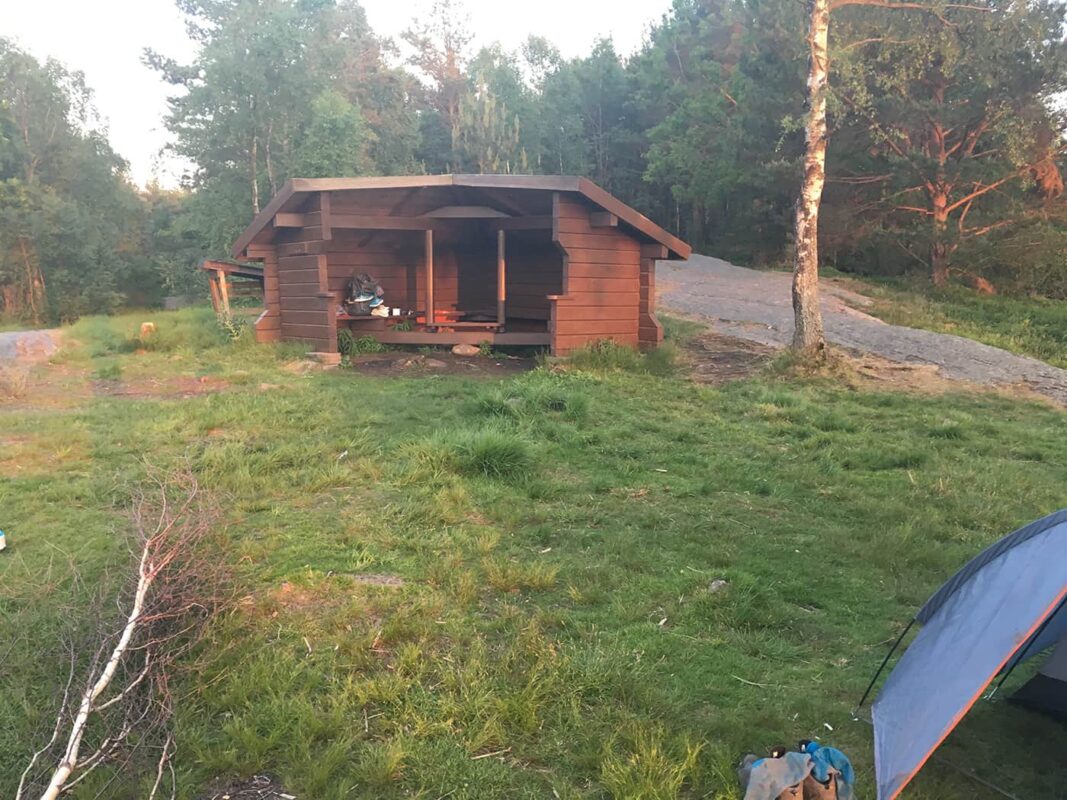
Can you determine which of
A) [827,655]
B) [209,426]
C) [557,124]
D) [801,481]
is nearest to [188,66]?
[557,124]

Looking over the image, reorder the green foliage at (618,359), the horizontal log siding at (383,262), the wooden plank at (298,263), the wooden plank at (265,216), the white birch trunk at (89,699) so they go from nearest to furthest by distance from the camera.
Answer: the white birch trunk at (89,699)
the green foliage at (618,359)
the wooden plank at (265,216)
the wooden plank at (298,263)
the horizontal log siding at (383,262)

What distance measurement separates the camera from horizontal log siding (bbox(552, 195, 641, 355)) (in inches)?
465

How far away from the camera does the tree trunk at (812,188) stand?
10484mm

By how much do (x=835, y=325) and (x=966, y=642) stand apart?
13.7 meters

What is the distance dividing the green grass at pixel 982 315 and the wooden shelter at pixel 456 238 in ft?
→ 21.6

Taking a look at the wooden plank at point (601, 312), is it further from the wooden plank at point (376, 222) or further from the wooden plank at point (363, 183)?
the wooden plank at point (376, 222)

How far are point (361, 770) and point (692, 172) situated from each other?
98.2ft

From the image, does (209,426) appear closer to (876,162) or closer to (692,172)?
(876,162)

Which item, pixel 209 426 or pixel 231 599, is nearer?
pixel 231 599

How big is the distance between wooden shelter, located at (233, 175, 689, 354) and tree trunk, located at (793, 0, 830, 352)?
216cm

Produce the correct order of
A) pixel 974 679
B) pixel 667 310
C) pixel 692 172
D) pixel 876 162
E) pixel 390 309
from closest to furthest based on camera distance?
pixel 974 679 < pixel 390 309 < pixel 667 310 < pixel 876 162 < pixel 692 172

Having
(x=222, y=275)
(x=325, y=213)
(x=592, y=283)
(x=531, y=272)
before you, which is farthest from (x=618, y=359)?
(x=222, y=275)

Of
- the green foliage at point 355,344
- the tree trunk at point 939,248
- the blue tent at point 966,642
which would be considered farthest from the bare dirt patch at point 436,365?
the tree trunk at point 939,248

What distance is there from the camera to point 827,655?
142 inches
